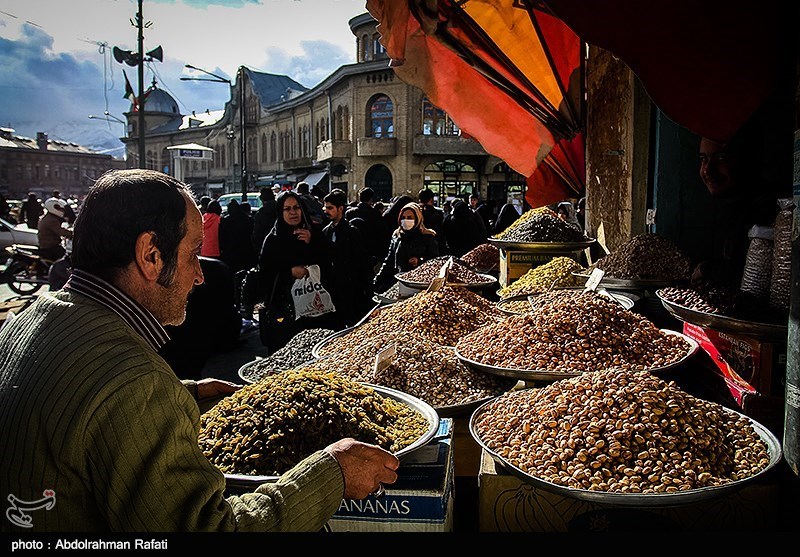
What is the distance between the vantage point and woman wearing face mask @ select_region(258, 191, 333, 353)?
512cm

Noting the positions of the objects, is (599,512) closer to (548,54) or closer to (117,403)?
(117,403)

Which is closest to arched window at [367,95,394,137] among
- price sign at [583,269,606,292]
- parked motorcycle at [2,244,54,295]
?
parked motorcycle at [2,244,54,295]

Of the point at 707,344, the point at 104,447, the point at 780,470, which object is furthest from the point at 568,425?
the point at 104,447

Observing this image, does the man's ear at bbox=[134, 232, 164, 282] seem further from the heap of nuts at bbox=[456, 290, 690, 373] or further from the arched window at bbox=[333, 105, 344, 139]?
the arched window at bbox=[333, 105, 344, 139]

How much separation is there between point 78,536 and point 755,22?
8.69 ft

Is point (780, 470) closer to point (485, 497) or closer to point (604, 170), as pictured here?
point (485, 497)

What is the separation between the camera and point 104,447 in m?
1.15

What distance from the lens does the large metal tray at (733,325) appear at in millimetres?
1938

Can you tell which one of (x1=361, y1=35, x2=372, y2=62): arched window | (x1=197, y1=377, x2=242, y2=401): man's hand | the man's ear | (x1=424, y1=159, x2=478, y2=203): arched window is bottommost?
(x1=197, y1=377, x2=242, y2=401): man's hand

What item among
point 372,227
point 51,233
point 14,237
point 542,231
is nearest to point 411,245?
point 542,231

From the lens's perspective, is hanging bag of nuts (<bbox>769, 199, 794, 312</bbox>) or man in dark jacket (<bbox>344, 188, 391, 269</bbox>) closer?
hanging bag of nuts (<bbox>769, 199, 794, 312</bbox>)

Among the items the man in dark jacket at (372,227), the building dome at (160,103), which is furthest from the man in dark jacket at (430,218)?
the building dome at (160,103)

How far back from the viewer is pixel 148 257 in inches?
53.2

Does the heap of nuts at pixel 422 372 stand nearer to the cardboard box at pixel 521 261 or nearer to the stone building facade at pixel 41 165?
the cardboard box at pixel 521 261
